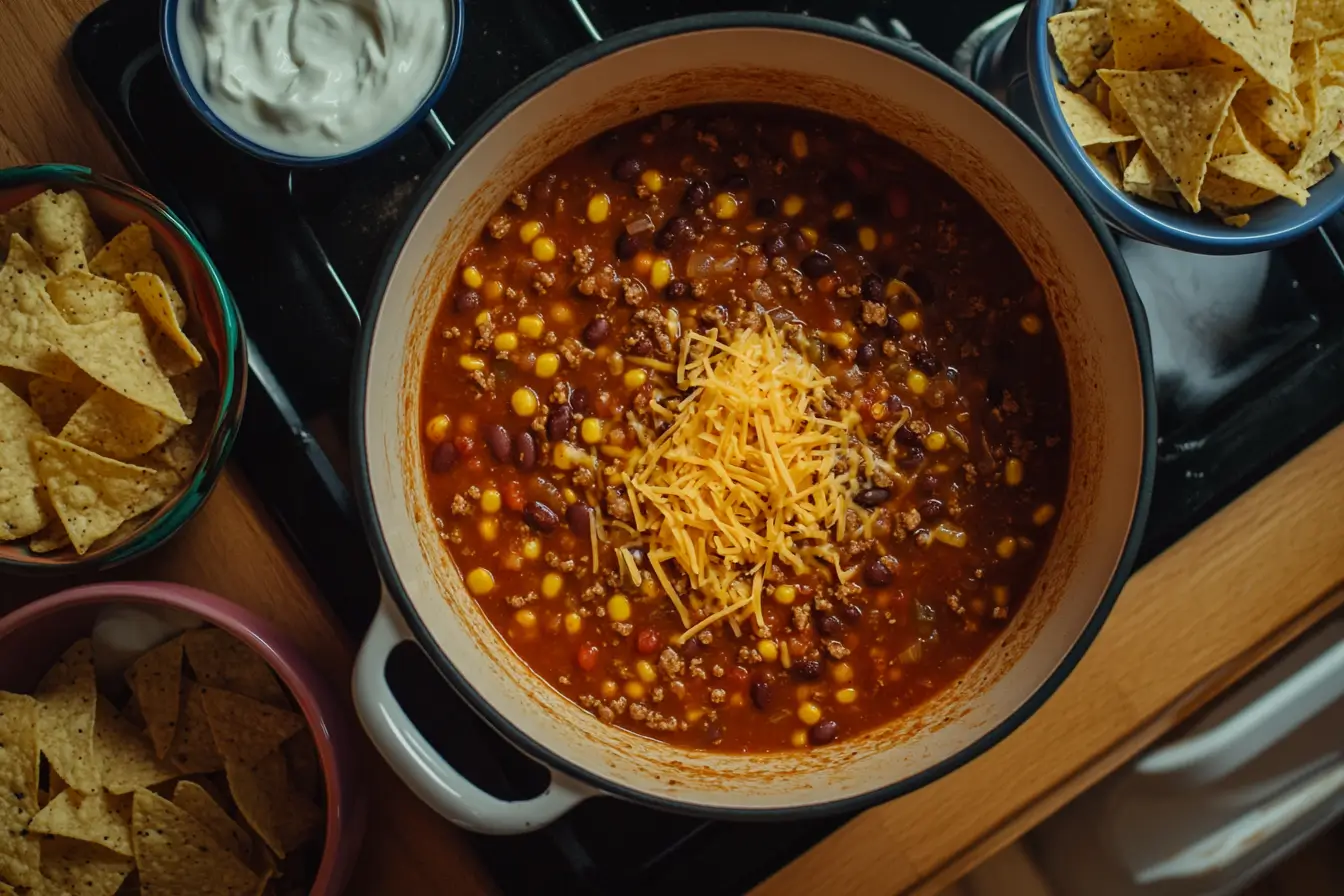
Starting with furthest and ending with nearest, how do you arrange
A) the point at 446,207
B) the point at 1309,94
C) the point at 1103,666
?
the point at 1103,666, the point at 1309,94, the point at 446,207

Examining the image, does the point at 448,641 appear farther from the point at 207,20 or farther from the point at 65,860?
the point at 207,20

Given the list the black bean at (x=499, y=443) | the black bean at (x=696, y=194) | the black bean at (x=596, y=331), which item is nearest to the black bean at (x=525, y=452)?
the black bean at (x=499, y=443)

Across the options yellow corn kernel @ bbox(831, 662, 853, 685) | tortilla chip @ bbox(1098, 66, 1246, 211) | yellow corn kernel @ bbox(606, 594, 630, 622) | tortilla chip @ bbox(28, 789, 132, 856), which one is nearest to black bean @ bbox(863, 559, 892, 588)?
yellow corn kernel @ bbox(831, 662, 853, 685)

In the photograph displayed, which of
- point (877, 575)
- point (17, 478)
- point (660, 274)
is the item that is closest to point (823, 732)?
point (877, 575)

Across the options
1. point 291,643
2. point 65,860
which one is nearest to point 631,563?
point 291,643

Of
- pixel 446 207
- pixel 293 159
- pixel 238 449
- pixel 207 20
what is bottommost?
pixel 238 449

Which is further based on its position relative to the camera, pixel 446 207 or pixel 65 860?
pixel 65 860

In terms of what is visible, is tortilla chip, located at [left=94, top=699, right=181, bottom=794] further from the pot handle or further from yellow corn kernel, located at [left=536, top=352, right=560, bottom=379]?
yellow corn kernel, located at [left=536, top=352, right=560, bottom=379]
